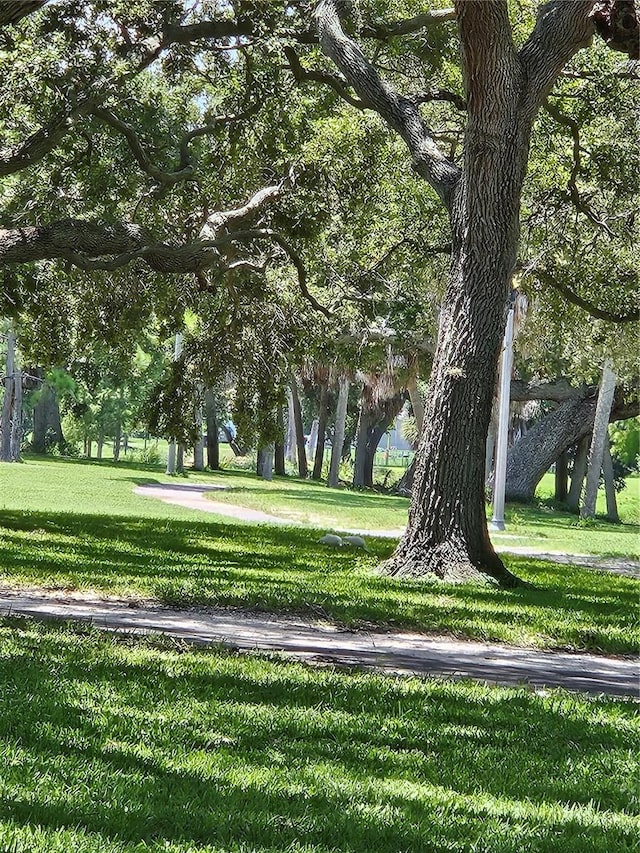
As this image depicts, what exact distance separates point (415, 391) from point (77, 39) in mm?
20416

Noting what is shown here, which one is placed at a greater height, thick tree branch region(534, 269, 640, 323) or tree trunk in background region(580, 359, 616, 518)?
thick tree branch region(534, 269, 640, 323)

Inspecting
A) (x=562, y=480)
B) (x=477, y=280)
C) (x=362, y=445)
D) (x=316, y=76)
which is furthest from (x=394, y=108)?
(x=562, y=480)

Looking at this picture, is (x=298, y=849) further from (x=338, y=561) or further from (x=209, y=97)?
(x=209, y=97)

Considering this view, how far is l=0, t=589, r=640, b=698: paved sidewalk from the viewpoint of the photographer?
24.0ft

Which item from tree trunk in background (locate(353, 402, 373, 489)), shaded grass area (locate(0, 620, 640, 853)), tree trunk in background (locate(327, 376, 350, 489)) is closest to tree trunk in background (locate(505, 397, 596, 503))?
tree trunk in background (locate(327, 376, 350, 489))

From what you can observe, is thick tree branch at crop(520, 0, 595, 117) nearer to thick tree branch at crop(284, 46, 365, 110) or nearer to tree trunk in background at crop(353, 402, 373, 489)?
thick tree branch at crop(284, 46, 365, 110)

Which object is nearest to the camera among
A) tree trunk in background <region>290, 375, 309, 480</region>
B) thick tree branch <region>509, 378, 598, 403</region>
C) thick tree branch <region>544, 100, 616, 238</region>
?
thick tree branch <region>544, 100, 616, 238</region>

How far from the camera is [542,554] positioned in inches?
748

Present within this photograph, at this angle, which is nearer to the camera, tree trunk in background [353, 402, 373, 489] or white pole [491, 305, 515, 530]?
white pole [491, 305, 515, 530]

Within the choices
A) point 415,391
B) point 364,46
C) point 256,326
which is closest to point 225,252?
point 256,326

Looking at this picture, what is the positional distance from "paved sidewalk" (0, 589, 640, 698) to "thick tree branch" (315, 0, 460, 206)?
610cm

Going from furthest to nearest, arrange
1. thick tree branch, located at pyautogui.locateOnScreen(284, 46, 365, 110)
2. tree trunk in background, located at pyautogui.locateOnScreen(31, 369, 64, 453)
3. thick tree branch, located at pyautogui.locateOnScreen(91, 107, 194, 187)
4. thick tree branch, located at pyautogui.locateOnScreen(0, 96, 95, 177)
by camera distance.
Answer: tree trunk in background, located at pyautogui.locateOnScreen(31, 369, 64, 453), thick tree branch, located at pyautogui.locateOnScreen(284, 46, 365, 110), thick tree branch, located at pyautogui.locateOnScreen(91, 107, 194, 187), thick tree branch, located at pyautogui.locateOnScreen(0, 96, 95, 177)

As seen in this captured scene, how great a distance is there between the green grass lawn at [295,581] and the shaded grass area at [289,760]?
240cm

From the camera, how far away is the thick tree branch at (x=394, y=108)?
41.8 feet
